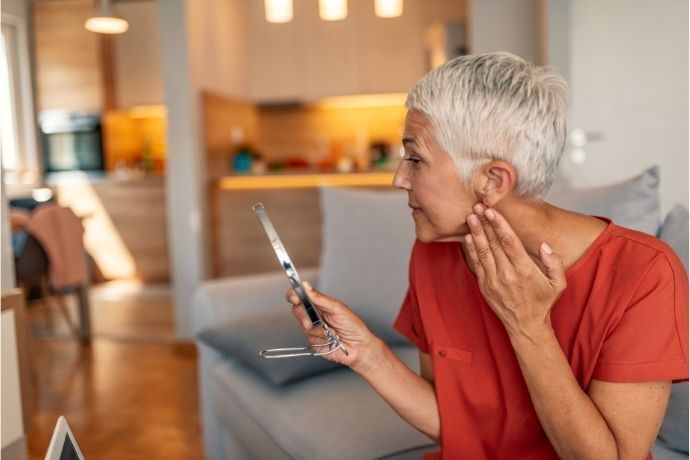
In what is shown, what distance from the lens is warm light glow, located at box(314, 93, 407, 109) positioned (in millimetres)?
6362

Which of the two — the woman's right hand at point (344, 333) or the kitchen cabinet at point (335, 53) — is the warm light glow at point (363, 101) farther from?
the woman's right hand at point (344, 333)

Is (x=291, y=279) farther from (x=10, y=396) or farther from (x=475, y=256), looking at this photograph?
(x=10, y=396)

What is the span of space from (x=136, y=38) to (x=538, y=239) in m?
6.04

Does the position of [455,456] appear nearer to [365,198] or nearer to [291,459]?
[291,459]

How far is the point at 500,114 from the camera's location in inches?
39.6

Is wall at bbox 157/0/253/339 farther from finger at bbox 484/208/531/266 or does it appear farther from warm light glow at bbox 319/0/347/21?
finger at bbox 484/208/531/266

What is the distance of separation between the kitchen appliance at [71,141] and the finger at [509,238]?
5.91 metres

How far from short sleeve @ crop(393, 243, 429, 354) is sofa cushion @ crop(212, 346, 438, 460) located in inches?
13.2

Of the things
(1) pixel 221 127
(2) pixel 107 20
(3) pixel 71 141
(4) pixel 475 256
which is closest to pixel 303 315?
(4) pixel 475 256

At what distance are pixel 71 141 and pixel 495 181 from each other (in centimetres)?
593

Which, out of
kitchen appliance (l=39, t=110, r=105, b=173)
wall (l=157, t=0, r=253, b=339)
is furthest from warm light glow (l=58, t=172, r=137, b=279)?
wall (l=157, t=0, r=253, b=339)

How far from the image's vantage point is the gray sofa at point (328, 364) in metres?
1.59

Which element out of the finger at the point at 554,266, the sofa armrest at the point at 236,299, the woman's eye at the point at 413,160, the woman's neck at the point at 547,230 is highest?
the woman's eye at the point at 413,160

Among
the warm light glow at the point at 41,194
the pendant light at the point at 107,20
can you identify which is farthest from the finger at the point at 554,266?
the warm light glow at the point at 41,194
